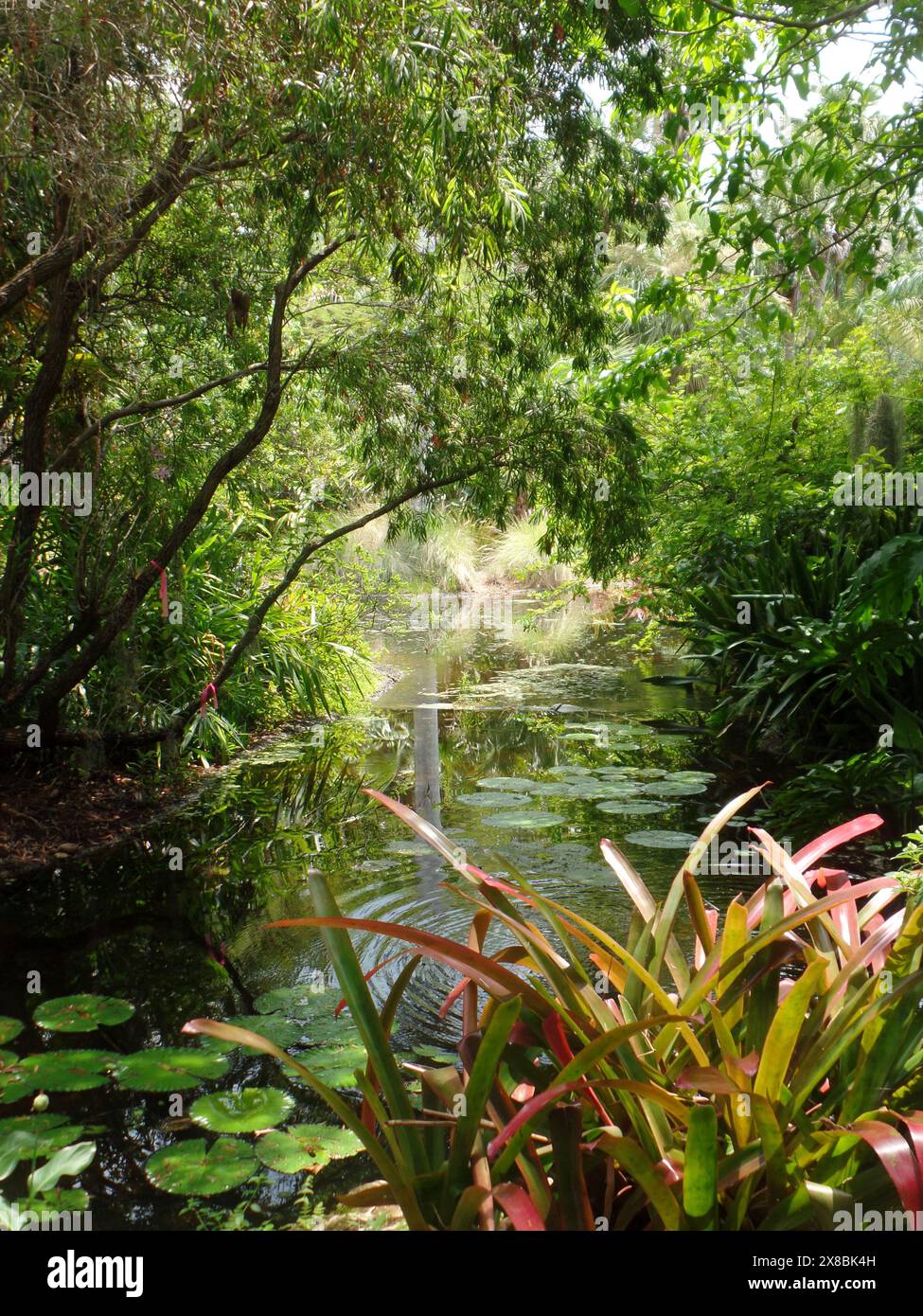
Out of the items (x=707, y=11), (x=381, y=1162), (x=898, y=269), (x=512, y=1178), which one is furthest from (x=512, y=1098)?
(x=898, y=269)

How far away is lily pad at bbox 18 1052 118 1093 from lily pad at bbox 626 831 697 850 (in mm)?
3275

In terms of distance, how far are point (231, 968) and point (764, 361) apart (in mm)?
8634

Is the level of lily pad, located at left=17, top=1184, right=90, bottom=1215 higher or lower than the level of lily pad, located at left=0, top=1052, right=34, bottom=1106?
lower

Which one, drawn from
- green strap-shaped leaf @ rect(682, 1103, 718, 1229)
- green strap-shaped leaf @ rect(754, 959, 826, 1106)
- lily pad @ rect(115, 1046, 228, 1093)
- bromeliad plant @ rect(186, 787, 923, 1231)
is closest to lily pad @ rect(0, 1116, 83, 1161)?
lily pad @ rect(115, 1046, 228, 1093)

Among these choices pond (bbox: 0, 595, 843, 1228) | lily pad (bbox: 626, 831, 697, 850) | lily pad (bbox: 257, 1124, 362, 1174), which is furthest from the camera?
lily pad (bbox: 626, 831, 697, 850)

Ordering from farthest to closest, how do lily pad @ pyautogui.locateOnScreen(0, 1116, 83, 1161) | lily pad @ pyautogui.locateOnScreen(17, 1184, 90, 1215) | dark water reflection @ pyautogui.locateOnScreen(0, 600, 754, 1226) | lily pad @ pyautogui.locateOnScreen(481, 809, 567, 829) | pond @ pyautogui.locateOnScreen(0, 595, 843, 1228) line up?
1. lily pad @ pyautogui.locateOnScreen(481, 809, 567, 829)
2. dark water reflection @ pyautogui.locateOnScreen(0, 600, 754, 1226)
3. pond @ pyautogui.locateOnScreen(0, 595, 843, 1228)
4. lily pad @ pyautogui.locateOnScreen(0, 1116, 83, 1161)
5. lily pad @ pyautogui.locateOnScreen(17, 1184, 90, 1215)

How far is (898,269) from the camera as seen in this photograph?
8.08 metres

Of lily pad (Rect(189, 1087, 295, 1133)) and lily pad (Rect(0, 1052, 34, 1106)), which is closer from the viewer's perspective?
lily pad (Rect(189, 1087, 295, 1133))

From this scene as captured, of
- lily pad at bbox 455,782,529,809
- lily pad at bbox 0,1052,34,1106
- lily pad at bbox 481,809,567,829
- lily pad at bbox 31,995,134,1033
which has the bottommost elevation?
lily pad at bbox 0,1052,34,1106

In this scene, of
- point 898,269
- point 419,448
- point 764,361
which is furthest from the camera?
point 764,361

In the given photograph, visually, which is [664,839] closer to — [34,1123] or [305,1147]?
[305,1147]

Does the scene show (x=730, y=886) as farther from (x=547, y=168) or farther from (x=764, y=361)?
(x=764, y=361)

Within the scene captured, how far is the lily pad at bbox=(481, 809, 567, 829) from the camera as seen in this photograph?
6238 mm

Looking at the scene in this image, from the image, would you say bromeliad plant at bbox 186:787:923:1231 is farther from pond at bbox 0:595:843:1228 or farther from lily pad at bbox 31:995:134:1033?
lily pad at bbox 31:995:134:1033
